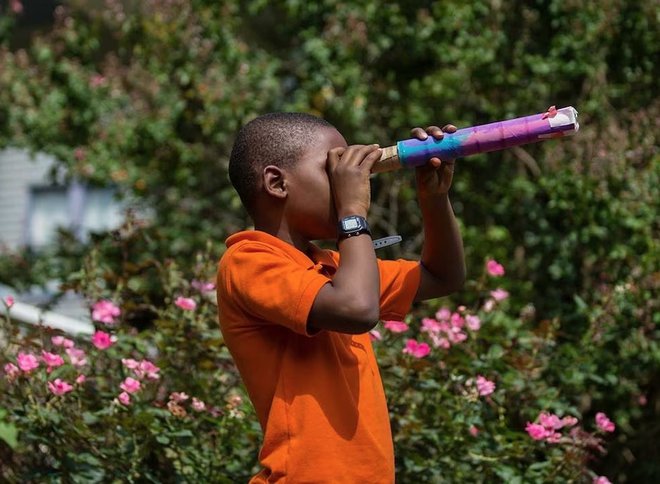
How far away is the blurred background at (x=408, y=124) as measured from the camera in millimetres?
4852

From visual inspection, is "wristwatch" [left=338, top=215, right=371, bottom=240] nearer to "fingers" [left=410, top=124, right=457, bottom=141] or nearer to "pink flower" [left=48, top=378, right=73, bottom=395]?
"fingers" [left=410, top=124, right=457, bottom=141]

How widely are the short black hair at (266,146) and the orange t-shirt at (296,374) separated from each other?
0.12m

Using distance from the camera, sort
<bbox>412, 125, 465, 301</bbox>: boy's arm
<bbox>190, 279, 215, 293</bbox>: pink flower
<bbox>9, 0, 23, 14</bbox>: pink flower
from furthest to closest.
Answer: <bbox>9, 0, 23, 14</bbox>: pink flower → <bbox>190, 279, 215, 293</bbox>: pink flower → <bbox>412, 125, 465, 301</bbox>: boy's arm

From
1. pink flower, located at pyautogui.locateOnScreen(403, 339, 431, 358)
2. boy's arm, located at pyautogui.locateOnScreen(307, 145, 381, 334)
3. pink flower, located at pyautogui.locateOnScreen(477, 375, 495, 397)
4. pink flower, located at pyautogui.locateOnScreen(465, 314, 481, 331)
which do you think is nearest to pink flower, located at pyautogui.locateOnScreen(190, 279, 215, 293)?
pink flower, located at pyautogui.locateOnScreen(403, 339, 431, 358)

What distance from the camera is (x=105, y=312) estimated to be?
3.86m

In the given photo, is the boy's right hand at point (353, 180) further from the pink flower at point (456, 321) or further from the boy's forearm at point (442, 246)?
the pink flower at point (456, 321)

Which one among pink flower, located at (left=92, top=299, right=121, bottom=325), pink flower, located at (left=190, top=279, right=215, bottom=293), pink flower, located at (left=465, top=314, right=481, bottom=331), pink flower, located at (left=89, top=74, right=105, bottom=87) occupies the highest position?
pink flower, located at (left=89, top=74, right=105, bottom=87)

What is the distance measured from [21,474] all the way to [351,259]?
6.86ft

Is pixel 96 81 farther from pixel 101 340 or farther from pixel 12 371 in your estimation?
pixel 12 371

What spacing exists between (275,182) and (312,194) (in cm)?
9

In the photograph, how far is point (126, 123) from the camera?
6918 millimetres

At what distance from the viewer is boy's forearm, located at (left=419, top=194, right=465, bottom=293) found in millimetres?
2633

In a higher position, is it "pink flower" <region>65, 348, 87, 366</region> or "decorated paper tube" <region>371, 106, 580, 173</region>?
"decorated paper tube" <region>371, 106, 580, 173</region>

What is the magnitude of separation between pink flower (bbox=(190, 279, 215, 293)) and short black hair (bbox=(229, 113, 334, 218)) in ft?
4.65
